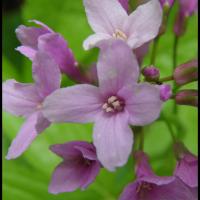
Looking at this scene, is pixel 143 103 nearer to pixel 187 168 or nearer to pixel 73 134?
pixel 187 168

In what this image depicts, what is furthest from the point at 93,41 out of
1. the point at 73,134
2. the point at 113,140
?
the point at 73,134

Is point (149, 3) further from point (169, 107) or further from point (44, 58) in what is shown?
point (169, 107)

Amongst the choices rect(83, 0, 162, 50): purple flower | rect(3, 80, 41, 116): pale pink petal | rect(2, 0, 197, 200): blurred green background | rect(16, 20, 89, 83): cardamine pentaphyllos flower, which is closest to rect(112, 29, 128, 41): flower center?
rect(83, 0, 162, 50): purple flower

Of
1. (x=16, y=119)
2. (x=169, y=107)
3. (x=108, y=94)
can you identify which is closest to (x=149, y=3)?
(x=108, y=94)

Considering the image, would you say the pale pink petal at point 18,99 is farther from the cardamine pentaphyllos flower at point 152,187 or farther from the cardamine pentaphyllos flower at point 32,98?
the cardamine pentaphyllos flower at point 152,187

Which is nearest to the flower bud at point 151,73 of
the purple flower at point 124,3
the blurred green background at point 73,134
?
the purple flower at point 124,3

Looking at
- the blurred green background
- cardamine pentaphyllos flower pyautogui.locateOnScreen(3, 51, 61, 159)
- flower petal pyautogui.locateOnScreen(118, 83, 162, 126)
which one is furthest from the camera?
the blurred green background

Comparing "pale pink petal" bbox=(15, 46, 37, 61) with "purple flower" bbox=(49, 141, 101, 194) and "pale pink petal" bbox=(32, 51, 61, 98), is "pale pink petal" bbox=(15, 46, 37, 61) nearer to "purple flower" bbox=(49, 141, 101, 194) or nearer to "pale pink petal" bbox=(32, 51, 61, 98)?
"pale pink petal" bbox=(32, 51, 61, 98)
